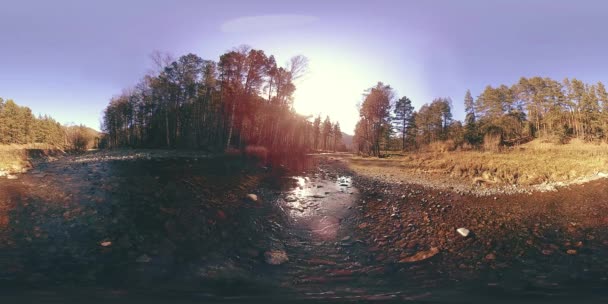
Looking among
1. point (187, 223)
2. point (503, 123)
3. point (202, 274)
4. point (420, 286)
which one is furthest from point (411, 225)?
point (503, 123)

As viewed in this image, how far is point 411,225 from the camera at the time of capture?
7695mm

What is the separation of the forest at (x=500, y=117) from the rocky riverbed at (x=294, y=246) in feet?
102

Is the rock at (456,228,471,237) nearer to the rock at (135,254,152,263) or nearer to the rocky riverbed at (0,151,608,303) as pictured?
the rocky riverbed at (0,151,608,303)

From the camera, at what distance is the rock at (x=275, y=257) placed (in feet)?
17.0

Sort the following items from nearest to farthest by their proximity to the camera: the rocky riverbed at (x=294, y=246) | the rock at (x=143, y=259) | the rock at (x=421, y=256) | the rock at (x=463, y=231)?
the rocky riverbed at (x=294, y=246) < the rock at (x=143, y=259) < the rock at (x=421, y=256) < the rock at (x=463, y=231)

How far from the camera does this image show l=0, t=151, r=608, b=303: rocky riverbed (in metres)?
4.21

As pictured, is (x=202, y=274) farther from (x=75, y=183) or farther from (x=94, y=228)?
(x=75, y=183)

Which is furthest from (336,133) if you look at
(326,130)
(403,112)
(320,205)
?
(320,205)

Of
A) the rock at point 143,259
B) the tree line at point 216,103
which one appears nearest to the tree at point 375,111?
the tree line at point 216,103

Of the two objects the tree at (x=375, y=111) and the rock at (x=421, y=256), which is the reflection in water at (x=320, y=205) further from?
the tree at (x=375, y=111)

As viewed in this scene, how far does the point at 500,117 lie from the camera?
50281 millimetres

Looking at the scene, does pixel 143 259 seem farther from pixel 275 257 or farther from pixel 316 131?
pixel 316 131

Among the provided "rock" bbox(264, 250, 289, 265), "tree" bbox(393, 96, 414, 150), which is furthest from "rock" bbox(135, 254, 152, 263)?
"tree" bbox(393, 96, 414, 150)

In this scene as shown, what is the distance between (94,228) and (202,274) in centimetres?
420
